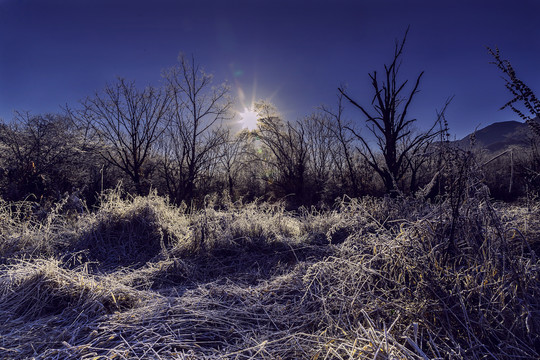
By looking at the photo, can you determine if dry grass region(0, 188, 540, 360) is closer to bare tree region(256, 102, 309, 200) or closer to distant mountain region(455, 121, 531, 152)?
distant mountain region(455, 121, 531, 152)

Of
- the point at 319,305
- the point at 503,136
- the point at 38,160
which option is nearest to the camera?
the point at 319,305

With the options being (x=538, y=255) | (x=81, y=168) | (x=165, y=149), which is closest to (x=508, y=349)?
(x=538, y=255)

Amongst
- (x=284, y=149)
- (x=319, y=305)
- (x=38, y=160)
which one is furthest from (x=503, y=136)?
(x=38, y=160)

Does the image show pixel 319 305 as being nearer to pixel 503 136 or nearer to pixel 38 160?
pixel 38 160

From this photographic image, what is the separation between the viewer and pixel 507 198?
472 inches

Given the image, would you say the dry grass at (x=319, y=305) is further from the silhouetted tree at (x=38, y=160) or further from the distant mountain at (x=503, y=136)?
the silhouetted tree at (x=38, y=160)

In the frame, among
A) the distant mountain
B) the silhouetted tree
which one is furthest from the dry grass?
the silhouetted tree

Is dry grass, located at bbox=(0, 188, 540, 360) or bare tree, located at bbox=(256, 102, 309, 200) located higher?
bare tree, located at bbox=(256, 102, 309, 200)

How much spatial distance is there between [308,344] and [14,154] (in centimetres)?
1216

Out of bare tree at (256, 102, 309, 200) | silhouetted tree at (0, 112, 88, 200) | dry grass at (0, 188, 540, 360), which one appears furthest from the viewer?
bare tree at (256, 102, 309, 200)

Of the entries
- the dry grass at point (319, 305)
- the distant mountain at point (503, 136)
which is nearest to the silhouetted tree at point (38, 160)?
the dry grass at point (319, 305)

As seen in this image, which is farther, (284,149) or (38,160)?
(284,149)

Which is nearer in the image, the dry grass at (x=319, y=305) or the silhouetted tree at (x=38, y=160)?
the dry grass at (x=319, y=305)

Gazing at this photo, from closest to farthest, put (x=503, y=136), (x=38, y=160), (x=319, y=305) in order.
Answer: (x=319, y=305) < (x=38, y=160) < (x=503, y=136)
